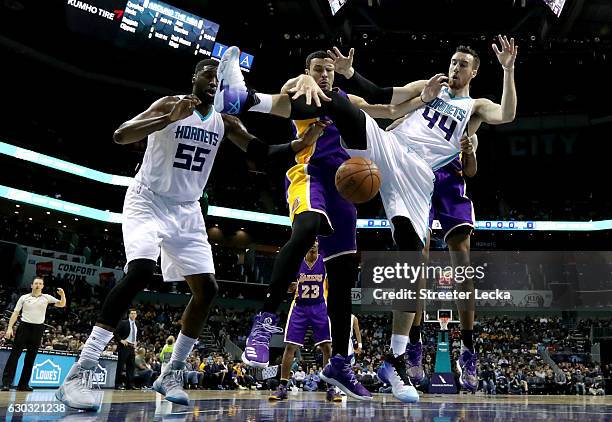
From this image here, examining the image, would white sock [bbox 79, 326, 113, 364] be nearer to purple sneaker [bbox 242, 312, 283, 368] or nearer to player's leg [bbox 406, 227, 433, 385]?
purple sneaker [bbox 242, 312, 283, 368]

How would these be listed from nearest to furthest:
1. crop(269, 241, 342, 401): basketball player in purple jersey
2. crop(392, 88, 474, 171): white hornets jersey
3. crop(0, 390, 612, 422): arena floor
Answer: crop(0, 390, 612, 422): arena floor, crop(392, 88, 474, 171): white hornets jersey, crop(269, 241, 342, 401): basketball player in purple jersey

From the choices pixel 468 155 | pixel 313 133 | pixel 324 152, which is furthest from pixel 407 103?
pixel 313 133

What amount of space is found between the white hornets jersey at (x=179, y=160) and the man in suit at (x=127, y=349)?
25.2 feet

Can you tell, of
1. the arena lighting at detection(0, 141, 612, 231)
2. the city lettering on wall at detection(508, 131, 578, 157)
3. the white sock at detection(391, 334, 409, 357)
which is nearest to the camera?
the white sock at detection(391, 334, 409, 357)

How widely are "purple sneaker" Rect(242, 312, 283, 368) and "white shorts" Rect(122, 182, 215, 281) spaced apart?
2.46 ft

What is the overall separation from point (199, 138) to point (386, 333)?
2382 centimetres

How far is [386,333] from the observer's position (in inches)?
1064

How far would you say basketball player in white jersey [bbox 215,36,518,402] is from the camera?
12.8 feet

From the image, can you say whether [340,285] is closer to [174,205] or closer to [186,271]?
[186,271]

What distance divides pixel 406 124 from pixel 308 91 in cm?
151

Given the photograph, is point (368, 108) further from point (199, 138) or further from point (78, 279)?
point (78, 279)

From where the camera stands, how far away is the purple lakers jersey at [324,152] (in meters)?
4.34

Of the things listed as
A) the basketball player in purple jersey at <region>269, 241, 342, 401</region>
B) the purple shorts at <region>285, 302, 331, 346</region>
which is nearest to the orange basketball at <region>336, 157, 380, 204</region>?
the basketball player in purple jersey at <region>269, 241, 342, 401</region>

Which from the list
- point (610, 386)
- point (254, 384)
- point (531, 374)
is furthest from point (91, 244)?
point (610, 386)
